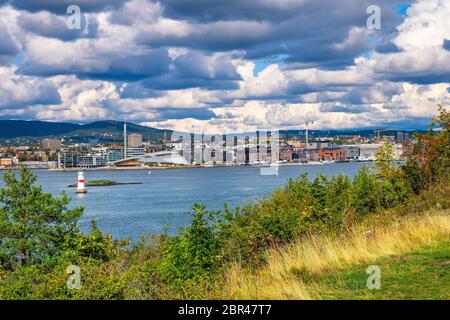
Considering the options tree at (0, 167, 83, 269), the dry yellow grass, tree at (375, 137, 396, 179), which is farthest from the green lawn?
tree at (375, 137, 396, 179)

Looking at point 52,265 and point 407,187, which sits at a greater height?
point 407,187

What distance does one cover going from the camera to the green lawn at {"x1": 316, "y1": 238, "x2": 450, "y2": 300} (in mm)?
7051

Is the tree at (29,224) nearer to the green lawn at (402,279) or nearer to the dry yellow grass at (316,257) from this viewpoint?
the dry yellow grass at (316,257)

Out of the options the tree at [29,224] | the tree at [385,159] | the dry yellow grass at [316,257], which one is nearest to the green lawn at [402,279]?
the dry yellow grass at [316,257]

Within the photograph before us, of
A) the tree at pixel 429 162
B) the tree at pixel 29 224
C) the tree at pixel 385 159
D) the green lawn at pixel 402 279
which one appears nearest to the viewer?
the green lawn at pixel 402 279

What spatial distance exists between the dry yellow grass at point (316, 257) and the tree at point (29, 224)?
8265mm

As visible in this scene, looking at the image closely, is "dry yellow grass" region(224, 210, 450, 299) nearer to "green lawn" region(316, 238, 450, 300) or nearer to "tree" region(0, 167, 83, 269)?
"green lawn" region(316, 238, 450, 300)

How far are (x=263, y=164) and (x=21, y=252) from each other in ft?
528

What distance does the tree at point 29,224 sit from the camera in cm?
1647

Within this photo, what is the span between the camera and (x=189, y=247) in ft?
33.8

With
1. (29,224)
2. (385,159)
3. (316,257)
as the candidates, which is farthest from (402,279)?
(385,159)
